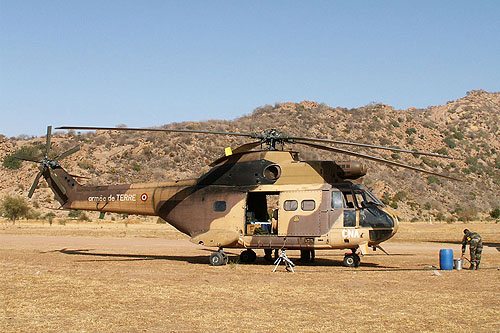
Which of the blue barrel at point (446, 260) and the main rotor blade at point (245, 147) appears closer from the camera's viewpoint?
the blue barrel at point (446, 260)

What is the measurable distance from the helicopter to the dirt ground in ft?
3.09

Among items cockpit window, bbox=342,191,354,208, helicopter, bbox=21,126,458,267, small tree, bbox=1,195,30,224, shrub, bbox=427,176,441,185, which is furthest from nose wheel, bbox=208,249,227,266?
shrub, bbox=427,176,441,185

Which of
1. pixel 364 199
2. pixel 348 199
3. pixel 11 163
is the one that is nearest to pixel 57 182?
pixel 348 199

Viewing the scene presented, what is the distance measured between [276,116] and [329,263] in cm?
6838

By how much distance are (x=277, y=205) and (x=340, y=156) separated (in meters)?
53.2

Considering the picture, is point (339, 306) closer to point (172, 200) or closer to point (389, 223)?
point (389, 223)

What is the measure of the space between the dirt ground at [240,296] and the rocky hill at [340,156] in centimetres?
4569

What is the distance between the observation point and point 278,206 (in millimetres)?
17688

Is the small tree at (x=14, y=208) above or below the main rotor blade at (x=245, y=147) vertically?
below

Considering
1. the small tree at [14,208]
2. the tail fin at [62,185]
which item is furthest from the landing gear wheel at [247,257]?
the small tree at [14,208]

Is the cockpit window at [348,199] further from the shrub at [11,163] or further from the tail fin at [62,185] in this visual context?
the shrub at [11,163]

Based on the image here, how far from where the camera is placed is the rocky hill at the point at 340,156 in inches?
2564

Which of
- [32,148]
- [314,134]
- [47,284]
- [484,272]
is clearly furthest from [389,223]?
[32,148]

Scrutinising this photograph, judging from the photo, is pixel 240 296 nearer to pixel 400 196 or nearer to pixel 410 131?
pixel 400 196
